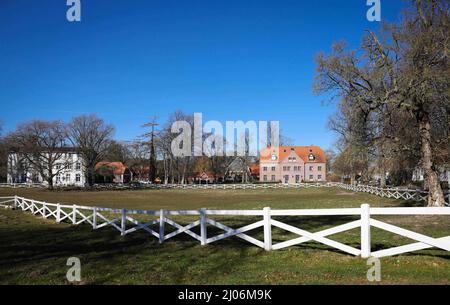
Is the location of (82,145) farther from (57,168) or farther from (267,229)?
(267,229)

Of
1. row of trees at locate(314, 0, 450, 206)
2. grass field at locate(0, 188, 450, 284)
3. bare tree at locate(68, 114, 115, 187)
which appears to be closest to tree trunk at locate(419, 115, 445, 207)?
row of trees at locate(314, 0, 450, 206)

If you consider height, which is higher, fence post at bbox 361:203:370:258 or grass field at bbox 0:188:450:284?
fence post at bbox 361:203:370:258

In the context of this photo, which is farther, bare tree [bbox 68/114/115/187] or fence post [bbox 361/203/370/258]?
bare tree [bbox 68/114/115/187]

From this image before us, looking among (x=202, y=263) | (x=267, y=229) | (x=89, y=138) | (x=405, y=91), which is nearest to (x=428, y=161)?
(x=405, y=91)

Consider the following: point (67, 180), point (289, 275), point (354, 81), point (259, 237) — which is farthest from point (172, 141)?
point (289, 275)

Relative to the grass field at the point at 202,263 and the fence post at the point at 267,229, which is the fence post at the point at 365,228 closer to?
the grass field at the point at 202,263

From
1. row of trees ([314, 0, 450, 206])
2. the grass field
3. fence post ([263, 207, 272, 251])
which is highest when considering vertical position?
row of trees ([314, 0, 450, 206])

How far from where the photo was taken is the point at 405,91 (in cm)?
2147

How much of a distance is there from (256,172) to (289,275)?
127222 millimetres

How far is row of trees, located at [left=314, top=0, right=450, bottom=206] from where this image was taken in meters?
21.0

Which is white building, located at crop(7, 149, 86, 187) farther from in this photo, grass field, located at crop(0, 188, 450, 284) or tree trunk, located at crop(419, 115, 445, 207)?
grass field, located at crop(0, 188, 450, 284)

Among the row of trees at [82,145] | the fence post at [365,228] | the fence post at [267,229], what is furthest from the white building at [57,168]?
the fence post at [365,228]
